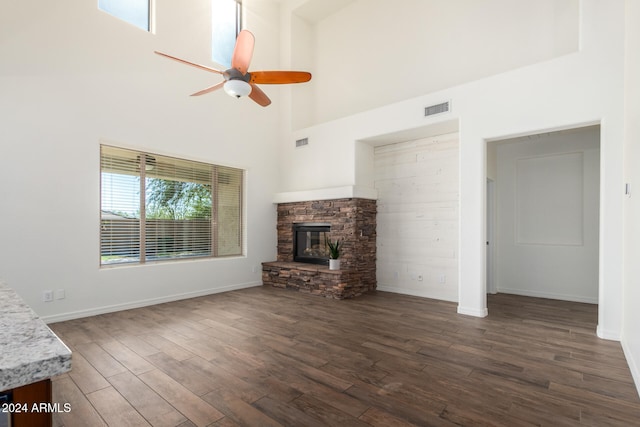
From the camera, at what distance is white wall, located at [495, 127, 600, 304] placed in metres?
5.14

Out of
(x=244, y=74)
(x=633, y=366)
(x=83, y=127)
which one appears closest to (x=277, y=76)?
(x=244, y=74)

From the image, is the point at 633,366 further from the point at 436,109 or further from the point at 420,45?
the point at 420,45

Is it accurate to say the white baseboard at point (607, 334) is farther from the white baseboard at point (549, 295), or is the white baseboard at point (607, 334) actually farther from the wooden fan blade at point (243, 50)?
the wooden fan blade at point (243, 50)

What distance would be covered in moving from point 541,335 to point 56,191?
5814 millimetres

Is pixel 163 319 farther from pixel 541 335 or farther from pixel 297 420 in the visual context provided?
pixel 541 335

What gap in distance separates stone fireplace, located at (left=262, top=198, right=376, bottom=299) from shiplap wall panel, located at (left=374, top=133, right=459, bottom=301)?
32 cm

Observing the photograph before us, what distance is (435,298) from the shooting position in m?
5.30

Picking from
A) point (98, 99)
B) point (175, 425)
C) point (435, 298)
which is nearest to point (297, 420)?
point (175, 425)

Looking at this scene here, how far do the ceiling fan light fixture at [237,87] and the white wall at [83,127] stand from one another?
6.96 feet

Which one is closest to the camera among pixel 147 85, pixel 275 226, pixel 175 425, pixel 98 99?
pixel 175 425

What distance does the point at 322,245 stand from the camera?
620 cm

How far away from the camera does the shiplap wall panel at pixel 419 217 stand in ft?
17.1

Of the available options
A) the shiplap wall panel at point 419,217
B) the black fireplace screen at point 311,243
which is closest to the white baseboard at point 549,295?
the shiplap wall panel at point 419,217

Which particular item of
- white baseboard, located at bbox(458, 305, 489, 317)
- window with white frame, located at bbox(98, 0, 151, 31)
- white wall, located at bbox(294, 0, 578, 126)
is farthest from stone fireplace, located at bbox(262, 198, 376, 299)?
window with white frame, located at bbox(98, 0, 151, 31)
